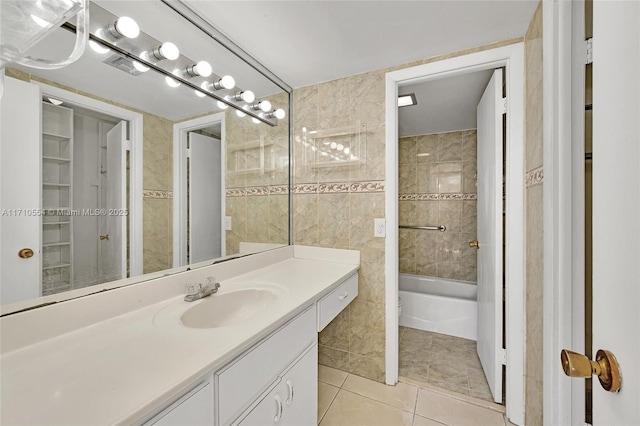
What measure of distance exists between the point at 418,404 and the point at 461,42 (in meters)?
2.14

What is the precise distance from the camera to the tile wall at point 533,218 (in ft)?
3.76

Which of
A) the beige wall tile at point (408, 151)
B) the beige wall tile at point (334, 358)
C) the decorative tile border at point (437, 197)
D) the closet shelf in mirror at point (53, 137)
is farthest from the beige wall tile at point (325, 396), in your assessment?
the beige wall tile at point (408, 151)

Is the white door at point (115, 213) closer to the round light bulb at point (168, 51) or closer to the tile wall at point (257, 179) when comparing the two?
the round light bulb at point (168, 51)

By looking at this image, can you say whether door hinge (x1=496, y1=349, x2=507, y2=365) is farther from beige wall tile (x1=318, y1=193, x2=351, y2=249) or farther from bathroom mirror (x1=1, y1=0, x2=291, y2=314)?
bathroom mirror (x1=1, y1=0, x2=291, y2=314)

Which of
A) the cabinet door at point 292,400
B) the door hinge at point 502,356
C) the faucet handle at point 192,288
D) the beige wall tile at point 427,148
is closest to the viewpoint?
the cabinet door at point 292,400

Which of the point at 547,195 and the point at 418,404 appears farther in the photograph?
the point at 418,404

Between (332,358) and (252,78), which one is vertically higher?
(252,78)

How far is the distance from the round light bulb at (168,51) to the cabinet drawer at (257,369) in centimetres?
125

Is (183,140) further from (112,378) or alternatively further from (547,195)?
(547,195)
